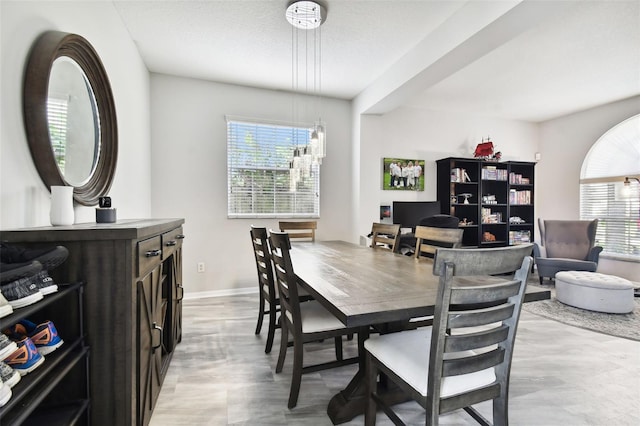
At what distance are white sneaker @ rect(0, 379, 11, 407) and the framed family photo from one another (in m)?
4.49

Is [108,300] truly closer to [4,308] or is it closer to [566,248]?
[4,308]

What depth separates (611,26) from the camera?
8.95 feet

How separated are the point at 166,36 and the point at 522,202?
5.91 metres

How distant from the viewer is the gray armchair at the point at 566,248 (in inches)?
163

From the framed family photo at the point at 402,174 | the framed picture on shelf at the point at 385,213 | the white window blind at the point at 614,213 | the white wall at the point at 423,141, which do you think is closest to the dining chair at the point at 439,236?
the white wall at the point at 423,141

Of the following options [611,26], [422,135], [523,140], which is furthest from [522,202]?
[611,26]

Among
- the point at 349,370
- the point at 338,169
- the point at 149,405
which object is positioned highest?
the point at 338,169

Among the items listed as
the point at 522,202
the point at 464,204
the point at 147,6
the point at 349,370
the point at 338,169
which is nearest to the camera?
the point at 349,370

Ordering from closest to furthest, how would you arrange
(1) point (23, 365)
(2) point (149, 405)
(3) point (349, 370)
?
(1) point (23, 365), (2) point (149, 405), (3) point (349, 370)

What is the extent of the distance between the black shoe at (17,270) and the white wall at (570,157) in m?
6.63

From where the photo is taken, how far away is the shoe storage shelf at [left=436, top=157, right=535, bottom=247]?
196 inches

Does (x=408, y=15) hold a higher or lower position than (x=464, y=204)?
higher

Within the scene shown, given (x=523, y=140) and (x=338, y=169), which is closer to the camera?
(x=338, y=169)

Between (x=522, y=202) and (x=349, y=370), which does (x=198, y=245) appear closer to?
(x=349, y=370)
